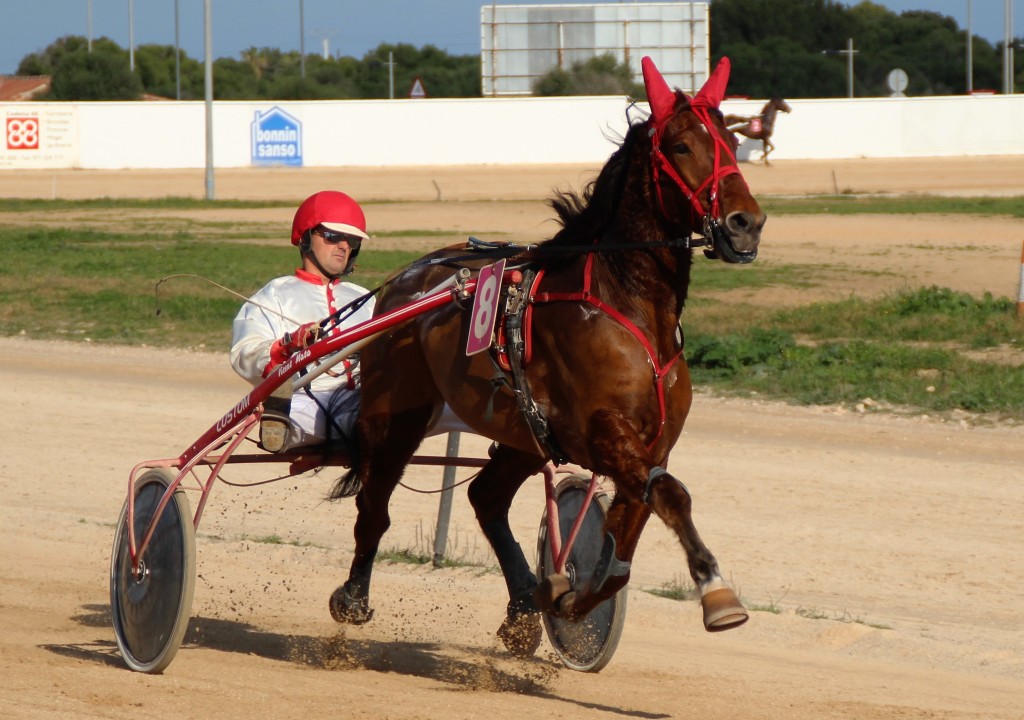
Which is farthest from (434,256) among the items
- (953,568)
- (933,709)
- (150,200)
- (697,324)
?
(150,200)

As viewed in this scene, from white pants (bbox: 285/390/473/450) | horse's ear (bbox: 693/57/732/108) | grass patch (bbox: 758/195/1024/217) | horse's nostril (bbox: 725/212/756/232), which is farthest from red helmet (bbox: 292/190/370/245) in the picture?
grass patch (bbox: 758/195/1024/217)

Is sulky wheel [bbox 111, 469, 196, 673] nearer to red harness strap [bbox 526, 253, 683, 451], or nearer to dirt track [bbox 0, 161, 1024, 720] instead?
dirt track [bbox 0, 161, 1024, 720]

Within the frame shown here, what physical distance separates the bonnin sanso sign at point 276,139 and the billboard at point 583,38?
19.8m

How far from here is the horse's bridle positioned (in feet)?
12.2

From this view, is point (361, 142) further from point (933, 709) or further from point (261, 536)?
point (933, 709)

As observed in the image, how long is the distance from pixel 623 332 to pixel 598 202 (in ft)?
1.52

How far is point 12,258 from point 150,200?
1142 centimetres

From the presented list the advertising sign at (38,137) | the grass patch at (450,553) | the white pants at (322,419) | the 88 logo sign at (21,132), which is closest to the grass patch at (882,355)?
the grass patch at (450,553)

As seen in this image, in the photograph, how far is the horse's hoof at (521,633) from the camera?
4887 mm

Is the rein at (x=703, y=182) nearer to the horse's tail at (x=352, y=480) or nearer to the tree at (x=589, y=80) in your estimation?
the horse's tail at (x=352, y=480)

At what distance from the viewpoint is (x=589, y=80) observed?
52344 mm

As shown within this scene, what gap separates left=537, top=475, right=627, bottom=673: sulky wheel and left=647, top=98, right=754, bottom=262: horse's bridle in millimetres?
1209

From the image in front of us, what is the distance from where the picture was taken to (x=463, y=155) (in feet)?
129

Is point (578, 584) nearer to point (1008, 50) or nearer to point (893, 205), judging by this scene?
point (893, 205)
